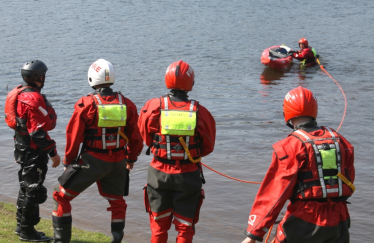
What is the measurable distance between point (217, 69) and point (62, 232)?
1616cm

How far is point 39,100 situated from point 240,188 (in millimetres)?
4226

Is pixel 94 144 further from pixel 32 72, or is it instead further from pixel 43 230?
pixel 43 230

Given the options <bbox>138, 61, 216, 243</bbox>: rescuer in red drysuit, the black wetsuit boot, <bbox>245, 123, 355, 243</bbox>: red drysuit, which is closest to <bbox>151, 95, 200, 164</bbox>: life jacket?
<bbox>138, 61, 216, 243</bbox>: rescuer in red drysuit

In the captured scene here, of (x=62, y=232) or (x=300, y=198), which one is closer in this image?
(x=300, y=198)

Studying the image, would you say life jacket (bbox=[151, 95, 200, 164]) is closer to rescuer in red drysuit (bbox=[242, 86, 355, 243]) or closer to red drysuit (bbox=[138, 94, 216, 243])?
red drysuit (bbox=[138, 94, 216, 243])

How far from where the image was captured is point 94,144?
4957 millimetres

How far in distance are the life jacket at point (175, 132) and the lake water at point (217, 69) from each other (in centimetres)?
209

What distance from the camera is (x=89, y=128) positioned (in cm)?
496

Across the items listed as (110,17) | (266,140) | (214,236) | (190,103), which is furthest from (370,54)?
(190,103)

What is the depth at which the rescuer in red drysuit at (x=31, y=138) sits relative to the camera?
200 inches

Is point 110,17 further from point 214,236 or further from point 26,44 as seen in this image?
point 214,236

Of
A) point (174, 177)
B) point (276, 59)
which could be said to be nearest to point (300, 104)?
point (174, 177)

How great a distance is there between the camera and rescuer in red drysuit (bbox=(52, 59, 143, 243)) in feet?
16.0

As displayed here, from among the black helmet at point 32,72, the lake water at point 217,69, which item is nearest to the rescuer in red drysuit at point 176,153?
the black helmet at point 32,72
